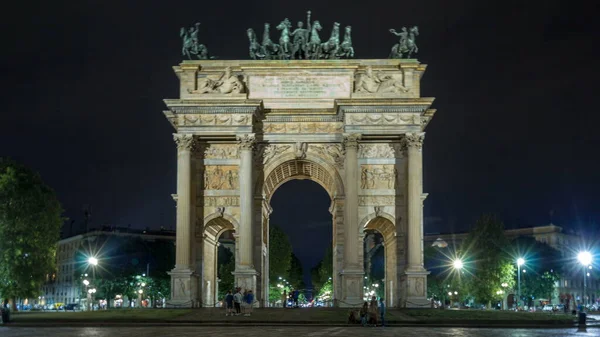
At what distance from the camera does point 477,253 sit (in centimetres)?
8256

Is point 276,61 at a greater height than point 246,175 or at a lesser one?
greater

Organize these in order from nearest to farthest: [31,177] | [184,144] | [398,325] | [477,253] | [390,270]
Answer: [398,325], [184,144], [390,270], [31,177], [477,253]

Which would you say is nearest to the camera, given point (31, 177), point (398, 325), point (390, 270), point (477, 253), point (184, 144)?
point (398, 325)

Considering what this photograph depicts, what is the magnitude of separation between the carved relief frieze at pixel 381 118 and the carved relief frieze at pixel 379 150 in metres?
1.83

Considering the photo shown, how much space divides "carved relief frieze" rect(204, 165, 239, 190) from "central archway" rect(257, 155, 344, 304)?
172 cm

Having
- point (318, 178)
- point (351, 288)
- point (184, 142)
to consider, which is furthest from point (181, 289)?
point (318, 178)

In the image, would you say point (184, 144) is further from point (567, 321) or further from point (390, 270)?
point (567, 321)

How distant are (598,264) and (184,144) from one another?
297 feet

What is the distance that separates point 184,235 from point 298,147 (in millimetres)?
8641

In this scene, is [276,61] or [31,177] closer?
[276,61]

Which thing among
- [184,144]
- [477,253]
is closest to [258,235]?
[184,144]

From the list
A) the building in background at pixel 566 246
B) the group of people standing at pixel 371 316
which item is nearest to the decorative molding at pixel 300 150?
the group of people standing at pixel 371 316

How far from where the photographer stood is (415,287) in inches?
1912

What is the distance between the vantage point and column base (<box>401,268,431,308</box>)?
158 feet
